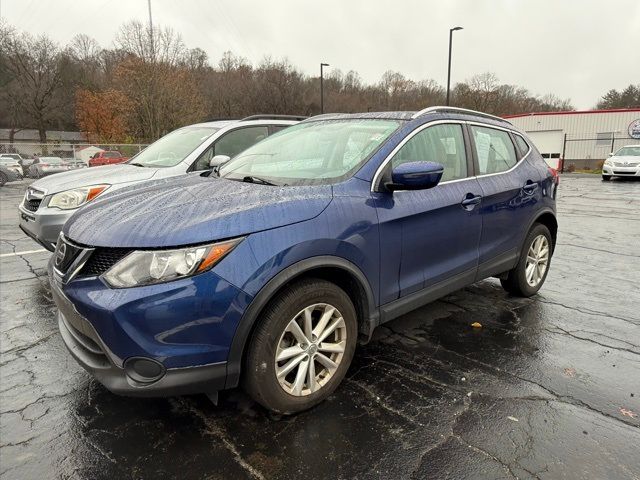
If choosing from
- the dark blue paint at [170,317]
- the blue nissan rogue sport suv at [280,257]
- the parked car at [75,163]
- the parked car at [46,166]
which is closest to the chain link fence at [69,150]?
the parked car at [75,163]

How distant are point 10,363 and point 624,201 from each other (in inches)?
586

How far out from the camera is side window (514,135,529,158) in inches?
172

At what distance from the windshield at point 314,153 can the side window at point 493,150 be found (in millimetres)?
953

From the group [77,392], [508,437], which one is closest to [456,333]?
[508,437]

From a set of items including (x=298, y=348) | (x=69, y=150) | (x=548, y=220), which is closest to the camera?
(x=298, y=348)

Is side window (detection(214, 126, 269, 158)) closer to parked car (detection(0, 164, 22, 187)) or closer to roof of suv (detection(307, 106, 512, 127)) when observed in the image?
roof of suv (detection(307, 106, 512, 127))

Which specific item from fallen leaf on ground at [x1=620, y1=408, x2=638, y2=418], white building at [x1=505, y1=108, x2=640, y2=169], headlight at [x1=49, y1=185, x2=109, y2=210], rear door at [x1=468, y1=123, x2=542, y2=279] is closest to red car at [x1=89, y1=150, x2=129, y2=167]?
headlight at [x1=49, y1=185, x2=109, y2=210]

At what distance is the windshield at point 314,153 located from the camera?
2.93 m

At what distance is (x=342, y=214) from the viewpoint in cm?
257

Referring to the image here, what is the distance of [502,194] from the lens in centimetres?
378

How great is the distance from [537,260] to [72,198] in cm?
484

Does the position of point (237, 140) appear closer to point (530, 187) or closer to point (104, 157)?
point (530, 187)

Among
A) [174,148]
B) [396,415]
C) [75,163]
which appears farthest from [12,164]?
[396,415]

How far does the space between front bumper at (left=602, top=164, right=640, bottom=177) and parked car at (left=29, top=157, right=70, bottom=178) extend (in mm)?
26589
